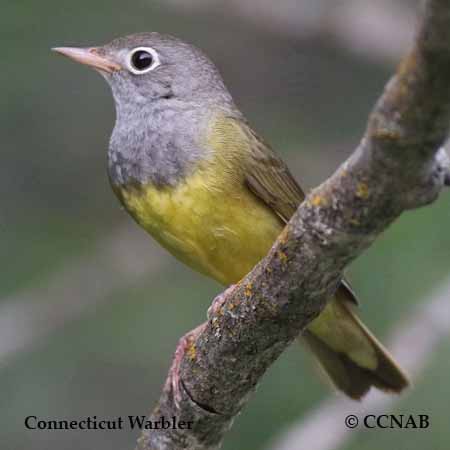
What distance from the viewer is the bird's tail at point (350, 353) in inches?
222

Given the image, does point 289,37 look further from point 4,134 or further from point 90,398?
point 90,398

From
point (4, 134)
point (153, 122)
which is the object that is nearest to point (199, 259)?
point (153, 122)

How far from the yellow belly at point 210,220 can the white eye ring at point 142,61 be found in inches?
39.6

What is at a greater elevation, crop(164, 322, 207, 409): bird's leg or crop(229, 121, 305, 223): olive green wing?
crop(229, 121, 305, 223): olive green wing

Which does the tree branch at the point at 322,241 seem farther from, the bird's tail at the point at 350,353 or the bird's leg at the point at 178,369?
the bird's tail at the point at 350,353

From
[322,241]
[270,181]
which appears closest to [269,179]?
[270,181]

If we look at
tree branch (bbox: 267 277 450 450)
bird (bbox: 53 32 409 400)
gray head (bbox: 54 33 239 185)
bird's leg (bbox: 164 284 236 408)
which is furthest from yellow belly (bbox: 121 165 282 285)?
tree branch (bbox: 267 277 450 450)

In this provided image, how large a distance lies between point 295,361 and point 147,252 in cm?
159

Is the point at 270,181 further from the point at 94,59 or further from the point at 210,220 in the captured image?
the point at 94,59

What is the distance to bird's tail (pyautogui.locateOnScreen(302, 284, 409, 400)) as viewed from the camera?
564cm

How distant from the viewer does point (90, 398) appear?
745cm

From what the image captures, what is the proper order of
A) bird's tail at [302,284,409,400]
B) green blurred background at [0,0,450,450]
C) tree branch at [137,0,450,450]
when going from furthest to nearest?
green blurred background at [0,0,450,450], bird's tail at [302,284,409,400], tree branch at [137,0,450,450]

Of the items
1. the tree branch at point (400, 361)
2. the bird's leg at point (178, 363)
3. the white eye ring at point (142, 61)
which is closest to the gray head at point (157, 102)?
the white eye ring at point (142, 61)

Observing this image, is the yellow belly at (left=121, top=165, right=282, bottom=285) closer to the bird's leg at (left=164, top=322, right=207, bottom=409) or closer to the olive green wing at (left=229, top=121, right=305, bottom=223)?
the olive green wing at (left=229, top=121, right=305, bottom=223)
